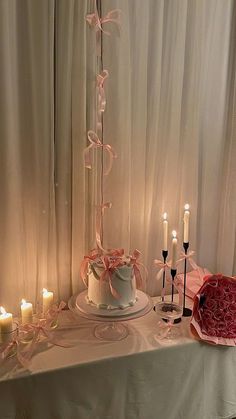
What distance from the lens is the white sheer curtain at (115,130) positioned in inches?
55.1

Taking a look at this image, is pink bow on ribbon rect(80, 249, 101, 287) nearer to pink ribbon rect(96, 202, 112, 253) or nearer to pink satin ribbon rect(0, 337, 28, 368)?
pink ribbon rect(96, 202, 112, 253)

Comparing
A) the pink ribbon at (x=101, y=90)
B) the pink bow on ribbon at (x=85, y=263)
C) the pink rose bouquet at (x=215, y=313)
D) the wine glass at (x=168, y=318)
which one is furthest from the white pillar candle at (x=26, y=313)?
the pink ribbon at (x=101, y=90)

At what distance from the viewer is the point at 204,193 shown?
6.02 feet

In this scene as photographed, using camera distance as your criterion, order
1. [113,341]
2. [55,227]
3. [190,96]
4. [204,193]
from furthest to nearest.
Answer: [204,193], [190,96], [55,227], [113,341]

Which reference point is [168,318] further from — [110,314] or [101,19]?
[101,19]

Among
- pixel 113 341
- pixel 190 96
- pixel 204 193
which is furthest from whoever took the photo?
pixel 204 193

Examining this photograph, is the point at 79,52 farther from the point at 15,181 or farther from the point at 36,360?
the point at 36,360

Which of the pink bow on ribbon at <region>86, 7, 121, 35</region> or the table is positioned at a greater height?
the pink bow on ribbon at <region>86, 7, 121, 35</region>

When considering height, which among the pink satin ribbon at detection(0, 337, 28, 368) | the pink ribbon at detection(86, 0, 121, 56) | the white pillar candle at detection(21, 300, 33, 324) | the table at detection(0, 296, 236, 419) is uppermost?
the pink ribbon at detection(86, 0, 121, 56)

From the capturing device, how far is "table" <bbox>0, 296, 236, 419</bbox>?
1.22 metres

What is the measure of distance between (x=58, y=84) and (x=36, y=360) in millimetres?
993

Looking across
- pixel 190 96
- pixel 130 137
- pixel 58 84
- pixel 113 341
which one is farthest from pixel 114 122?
pixel 113 341

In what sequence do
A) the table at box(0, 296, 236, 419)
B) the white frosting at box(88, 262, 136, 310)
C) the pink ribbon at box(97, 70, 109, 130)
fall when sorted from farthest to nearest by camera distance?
1. the pink ribbon at box(97, 70, 109, 130)
2. the white frosting at box(88, 262, 136, 310)
3. the table at box(0, 296, 236, 419)

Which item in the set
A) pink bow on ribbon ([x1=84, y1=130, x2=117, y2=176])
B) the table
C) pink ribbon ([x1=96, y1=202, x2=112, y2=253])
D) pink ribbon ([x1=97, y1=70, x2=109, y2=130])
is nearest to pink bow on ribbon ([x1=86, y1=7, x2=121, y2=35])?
pink ribbon ([x1=97, y1=70, x2=109, y2=130])
